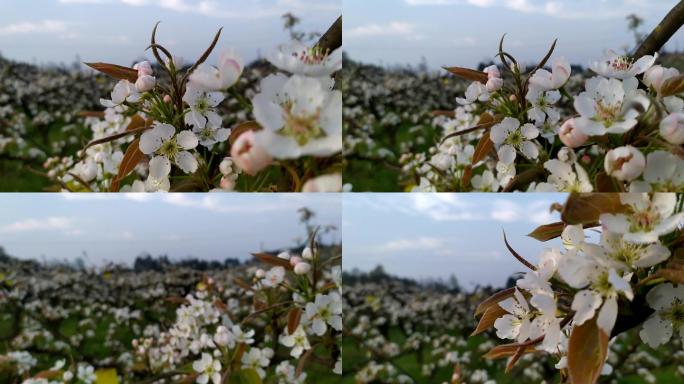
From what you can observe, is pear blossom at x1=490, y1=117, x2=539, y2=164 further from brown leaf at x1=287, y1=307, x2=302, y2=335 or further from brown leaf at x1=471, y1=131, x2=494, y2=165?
brown leaf at x1=287, y1=307, x2=302, y2=335

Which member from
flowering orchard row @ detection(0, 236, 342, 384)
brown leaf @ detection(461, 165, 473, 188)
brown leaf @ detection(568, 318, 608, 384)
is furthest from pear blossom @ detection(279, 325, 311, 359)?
brown leaf @ detection(568, 318, 608, 384)

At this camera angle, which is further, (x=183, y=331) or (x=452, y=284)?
(x=452, y=284)

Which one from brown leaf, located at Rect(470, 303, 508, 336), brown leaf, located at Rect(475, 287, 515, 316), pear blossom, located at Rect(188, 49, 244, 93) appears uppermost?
pear blossom, located at Rect(188, 49, 244, 93)

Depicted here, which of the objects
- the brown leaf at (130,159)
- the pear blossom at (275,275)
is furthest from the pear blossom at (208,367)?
the brown leaf at (130,159)

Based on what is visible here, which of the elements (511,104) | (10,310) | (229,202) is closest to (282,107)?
(511,104)

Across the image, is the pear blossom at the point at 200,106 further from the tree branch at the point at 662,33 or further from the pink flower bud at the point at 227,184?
the tree branch at the point at 662,33

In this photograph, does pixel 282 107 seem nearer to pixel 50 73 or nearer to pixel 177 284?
pixel 177 284

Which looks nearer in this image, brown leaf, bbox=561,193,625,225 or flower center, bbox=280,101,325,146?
flower center, bbox=280,101,325,146
